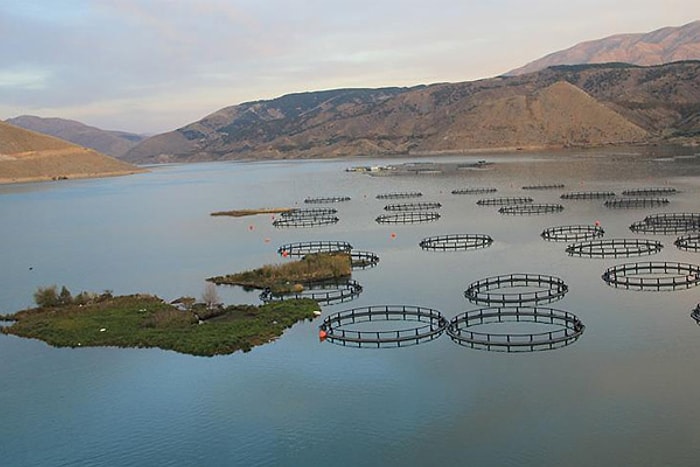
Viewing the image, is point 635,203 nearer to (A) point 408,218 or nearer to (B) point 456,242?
(A) point 408,218

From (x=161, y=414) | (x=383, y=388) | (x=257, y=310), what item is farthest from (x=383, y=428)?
(x=257, y=310)

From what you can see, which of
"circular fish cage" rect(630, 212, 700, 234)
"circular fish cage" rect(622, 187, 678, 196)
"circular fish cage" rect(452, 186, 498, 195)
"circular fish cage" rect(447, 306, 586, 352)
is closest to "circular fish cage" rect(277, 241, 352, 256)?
"circular fish cage" rect(447, 306, 586, 352)

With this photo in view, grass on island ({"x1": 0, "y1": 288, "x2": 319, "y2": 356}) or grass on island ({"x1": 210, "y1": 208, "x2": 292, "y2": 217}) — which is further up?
grass on island ({"x1": 210, "y1": 208, "x2": 292, "y2": 217})

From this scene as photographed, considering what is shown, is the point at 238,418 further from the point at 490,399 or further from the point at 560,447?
the point at 560,447

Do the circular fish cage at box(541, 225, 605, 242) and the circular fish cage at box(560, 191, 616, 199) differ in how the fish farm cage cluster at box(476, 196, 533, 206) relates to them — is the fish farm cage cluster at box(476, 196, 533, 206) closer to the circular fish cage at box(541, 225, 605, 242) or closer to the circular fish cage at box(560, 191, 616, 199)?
the circular fish cage at box(560, 191, 616, 199)

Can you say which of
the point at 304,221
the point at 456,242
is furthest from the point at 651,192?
the point at 304,221
